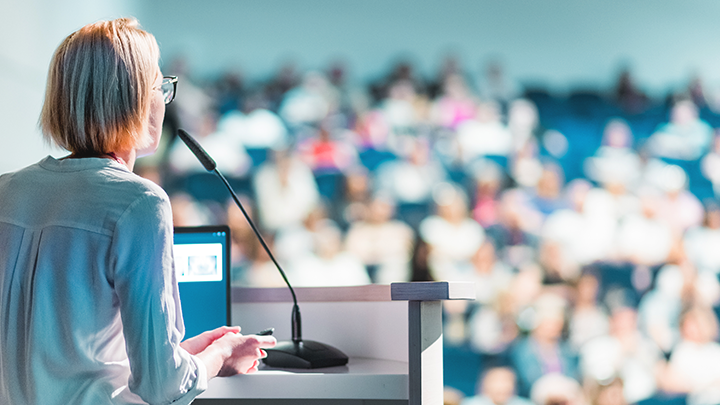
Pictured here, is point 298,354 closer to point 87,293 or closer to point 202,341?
point 202,341

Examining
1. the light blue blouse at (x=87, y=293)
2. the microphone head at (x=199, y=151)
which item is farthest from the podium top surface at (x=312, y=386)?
the microphone head at (x=199, y=151)

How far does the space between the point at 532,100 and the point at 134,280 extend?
2742 millimetres

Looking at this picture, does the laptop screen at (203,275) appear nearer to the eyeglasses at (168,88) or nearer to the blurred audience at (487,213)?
the eyeglasses at (168,88)

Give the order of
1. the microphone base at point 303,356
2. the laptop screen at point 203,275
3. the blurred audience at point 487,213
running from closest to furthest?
the microphone base at point 303,356
the laptop screen at point 203,275
the blurred audience at point 487,213

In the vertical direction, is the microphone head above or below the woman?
above

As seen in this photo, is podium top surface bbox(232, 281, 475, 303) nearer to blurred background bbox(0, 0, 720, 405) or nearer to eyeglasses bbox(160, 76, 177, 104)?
eyeglasses bbox(160, 76, 177, 104)

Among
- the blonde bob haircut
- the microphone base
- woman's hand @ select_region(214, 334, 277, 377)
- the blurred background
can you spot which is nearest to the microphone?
the microphone base

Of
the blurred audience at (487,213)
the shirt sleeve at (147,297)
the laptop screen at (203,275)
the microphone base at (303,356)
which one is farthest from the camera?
the blurred audience at (487,213)

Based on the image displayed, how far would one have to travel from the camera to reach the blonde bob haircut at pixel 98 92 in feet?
2.24

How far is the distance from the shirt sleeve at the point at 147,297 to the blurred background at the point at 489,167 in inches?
85.4

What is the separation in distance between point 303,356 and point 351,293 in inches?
8.4

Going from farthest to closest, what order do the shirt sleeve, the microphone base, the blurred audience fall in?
the blurred audience, the microphone base, the shirt sleeve

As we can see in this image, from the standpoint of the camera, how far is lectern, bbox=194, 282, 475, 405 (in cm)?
85

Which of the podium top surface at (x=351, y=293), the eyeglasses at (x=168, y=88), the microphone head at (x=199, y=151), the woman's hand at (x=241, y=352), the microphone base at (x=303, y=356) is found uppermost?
the eyeglasses at (x=168, y=88)
